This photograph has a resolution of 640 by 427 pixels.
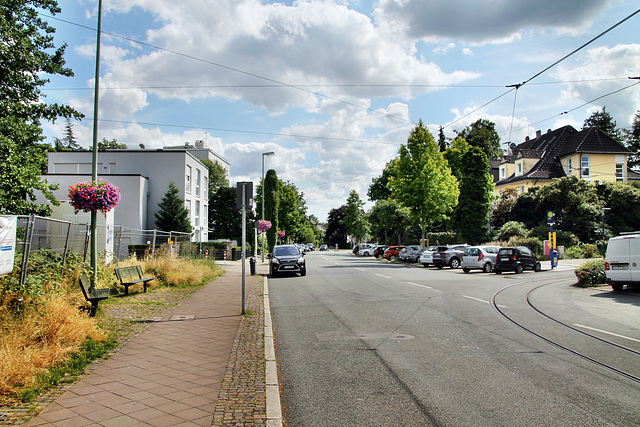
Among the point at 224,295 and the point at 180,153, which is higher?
the point at 180,153

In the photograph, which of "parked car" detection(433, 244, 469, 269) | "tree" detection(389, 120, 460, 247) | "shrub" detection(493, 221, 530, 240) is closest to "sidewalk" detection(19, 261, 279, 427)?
"parked car" detection(433, 244, 469, 269)

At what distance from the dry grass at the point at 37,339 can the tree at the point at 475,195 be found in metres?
36.1

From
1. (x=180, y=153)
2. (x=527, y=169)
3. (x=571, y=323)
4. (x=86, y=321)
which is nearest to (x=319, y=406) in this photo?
(x=86, y=321)

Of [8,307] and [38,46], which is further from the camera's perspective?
[38,46]

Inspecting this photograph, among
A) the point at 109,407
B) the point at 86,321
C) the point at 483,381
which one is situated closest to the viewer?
the point at 109,407

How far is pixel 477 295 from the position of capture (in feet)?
46.3

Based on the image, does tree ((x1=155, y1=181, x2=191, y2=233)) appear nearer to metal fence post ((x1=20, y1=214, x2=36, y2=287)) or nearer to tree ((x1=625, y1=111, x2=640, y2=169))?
metal fence post ((x1=20, y1=214, x2=36, y2=287))

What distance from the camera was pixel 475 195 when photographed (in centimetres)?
3925

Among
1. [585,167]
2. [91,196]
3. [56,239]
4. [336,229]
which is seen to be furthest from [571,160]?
[336,229]

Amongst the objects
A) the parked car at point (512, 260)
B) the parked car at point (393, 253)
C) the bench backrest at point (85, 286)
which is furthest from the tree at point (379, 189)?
the bench backrest at point (85, 286)

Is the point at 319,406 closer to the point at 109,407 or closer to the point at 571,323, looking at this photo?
the point at 109,407

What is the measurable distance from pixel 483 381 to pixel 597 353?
261cm

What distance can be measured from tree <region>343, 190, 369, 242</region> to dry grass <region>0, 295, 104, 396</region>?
71.6m

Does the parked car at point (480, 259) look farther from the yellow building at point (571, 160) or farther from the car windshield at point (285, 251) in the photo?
the yellow building at point (571, 160)
